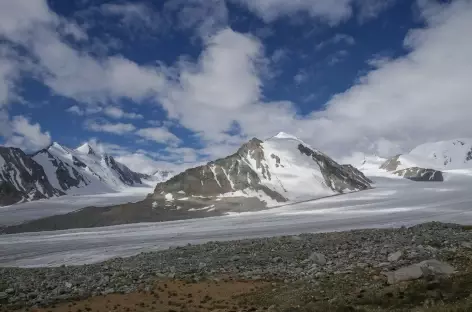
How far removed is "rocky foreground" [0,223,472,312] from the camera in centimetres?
1808

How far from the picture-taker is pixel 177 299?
2320 centimetres

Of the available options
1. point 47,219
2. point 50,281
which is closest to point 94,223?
point 47,219

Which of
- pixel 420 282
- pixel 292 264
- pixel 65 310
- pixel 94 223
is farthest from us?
pixel 94 223

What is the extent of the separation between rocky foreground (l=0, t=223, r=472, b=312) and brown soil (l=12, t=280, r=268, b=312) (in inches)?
2.2

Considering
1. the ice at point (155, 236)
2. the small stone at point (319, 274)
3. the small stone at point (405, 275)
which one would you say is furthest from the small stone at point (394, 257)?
the ice at point (155, 236)

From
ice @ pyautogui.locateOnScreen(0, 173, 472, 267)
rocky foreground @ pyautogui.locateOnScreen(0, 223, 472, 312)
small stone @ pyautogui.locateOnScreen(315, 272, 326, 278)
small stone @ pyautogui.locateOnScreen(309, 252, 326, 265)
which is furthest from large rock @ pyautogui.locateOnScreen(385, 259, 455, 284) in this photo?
ice @ pyautogui.locateOnScreen(0, 173, 472, 267)

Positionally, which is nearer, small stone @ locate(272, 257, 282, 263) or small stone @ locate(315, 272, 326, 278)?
small stone @ locate(315, 272, 326, 278)

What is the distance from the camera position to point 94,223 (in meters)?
175

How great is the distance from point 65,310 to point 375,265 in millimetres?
18198

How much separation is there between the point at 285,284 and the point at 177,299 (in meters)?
6.27

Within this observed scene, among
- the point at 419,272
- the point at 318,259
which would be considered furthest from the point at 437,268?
the point at 318,259

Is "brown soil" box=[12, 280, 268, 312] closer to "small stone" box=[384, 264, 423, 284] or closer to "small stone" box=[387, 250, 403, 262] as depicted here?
"small stone" box=[384, 264, 423, 284]

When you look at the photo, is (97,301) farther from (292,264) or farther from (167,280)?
(292,264)

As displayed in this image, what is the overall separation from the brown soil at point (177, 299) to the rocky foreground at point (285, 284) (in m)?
0.06
